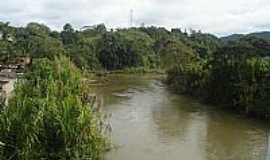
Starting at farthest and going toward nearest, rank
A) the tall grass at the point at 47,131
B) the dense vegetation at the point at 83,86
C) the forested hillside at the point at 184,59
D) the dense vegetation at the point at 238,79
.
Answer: the forested hillside at the point at 184,59 < the dense vegetation at the point at 238,79 < the dense vegetation at the point at 83,86 < the tall grass at the point at 47,131

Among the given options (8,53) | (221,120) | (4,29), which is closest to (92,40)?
(4,29)

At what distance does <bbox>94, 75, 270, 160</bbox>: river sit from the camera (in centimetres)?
2056

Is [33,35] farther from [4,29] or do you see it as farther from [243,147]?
[243,147]

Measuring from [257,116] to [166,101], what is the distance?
9.73 metres

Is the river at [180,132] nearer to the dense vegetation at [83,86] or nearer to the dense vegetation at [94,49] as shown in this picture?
the dense vegetation at [83,86]

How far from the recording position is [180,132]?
82.3 ft

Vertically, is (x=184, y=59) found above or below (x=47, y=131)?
above

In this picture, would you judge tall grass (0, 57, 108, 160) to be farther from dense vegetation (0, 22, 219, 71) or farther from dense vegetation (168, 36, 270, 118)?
dense vegetation (0, 22, 219, 71)

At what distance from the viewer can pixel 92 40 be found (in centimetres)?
8444

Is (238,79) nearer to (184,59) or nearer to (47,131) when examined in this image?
(47,131)

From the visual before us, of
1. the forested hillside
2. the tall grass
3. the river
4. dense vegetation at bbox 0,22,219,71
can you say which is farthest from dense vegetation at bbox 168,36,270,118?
dense vegetation at bbox 0,22,219,71

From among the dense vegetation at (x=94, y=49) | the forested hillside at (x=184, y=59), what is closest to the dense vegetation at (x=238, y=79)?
the forested hillside at (x=184, y=59)

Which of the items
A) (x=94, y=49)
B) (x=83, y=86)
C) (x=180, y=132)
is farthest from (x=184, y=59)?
(x=83, y=86)

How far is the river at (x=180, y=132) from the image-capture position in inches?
810
